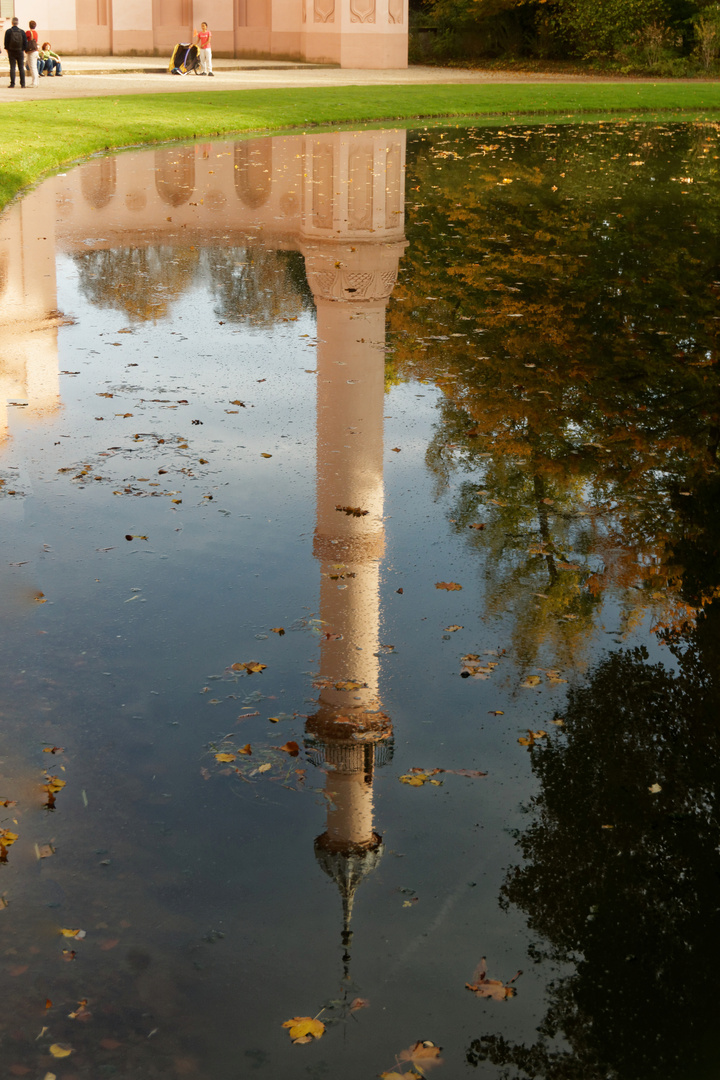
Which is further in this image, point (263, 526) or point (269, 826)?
point (263, 526)

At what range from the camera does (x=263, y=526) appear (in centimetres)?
684

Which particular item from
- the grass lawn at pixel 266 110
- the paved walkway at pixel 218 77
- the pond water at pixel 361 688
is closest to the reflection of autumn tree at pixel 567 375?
the pond water at pixel 361 688

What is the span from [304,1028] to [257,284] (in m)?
10.7

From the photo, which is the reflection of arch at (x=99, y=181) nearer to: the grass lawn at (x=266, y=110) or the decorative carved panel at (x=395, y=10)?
the grass lawn at (x=266, y=110)

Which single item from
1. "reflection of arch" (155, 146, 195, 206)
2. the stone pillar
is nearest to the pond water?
"reflection of arch" (155, 146, 195, 206)

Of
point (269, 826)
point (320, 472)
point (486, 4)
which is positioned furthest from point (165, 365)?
point (486, 4)

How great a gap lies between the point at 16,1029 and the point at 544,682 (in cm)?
268

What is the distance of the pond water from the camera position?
3.53 meters

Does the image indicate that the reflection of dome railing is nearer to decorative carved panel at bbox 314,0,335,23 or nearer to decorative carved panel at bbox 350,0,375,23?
decorative carved panel at bbox 350,0,375,23

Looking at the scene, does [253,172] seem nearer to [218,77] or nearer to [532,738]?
[532,738]

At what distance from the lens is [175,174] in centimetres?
2203

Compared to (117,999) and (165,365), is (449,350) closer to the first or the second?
(165,365)

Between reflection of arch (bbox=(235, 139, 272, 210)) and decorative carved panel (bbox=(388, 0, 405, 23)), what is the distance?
2903 cm

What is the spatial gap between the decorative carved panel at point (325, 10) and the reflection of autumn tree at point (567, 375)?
3898 centimetres
